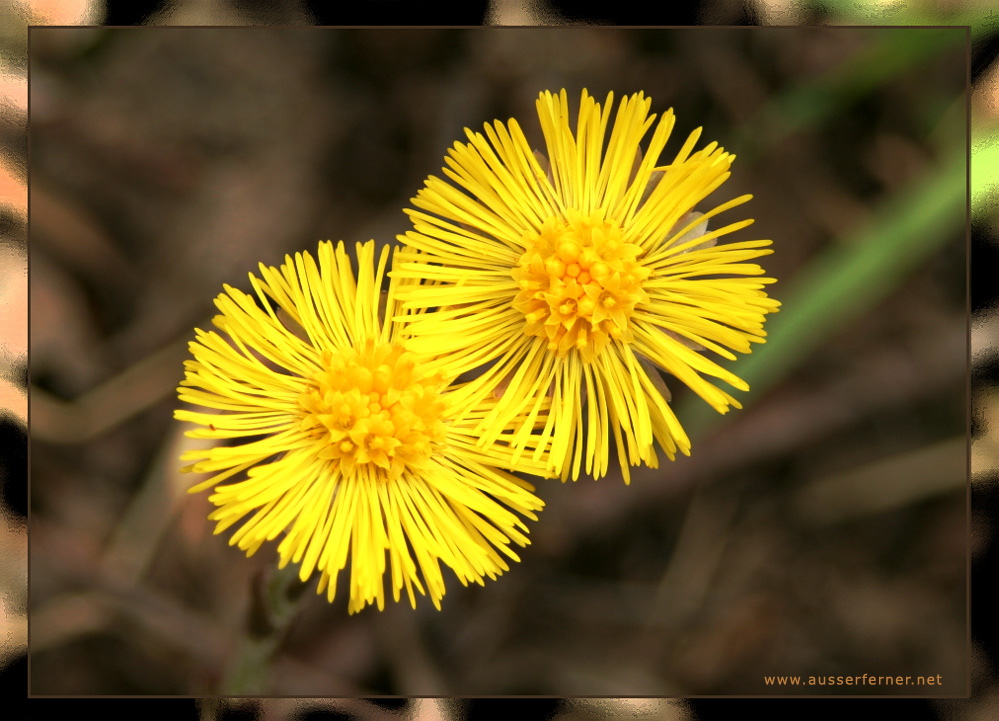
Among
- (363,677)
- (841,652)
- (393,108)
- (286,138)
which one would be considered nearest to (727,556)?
(841,652)

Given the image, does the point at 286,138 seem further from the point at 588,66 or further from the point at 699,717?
the point at 699,717

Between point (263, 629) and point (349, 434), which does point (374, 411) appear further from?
point (263, 629)

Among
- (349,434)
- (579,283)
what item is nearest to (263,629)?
(349,434)

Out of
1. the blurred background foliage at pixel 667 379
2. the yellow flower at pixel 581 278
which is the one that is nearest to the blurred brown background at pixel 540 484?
the blurred background foliage at pixel 667 379

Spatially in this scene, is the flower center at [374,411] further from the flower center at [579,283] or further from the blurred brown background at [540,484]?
the blurred brown background at [540,484]

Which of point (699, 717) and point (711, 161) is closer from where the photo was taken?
point (711, 161)

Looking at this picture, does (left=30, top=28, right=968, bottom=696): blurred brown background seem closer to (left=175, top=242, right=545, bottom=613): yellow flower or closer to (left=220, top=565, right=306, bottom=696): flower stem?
(left=220, top=565, right=306, bottom=696): flower stem

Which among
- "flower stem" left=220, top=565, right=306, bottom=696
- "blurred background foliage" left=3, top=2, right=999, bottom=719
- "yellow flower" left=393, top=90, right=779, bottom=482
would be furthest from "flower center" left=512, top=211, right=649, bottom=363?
"flower stem" left=220, top=565, right=306, bottom=696
